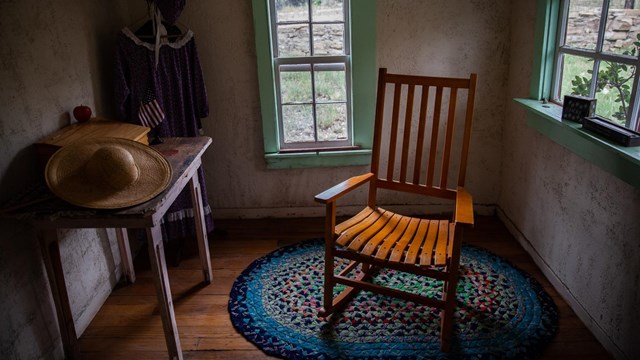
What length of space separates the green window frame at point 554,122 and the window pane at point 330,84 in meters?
1.14

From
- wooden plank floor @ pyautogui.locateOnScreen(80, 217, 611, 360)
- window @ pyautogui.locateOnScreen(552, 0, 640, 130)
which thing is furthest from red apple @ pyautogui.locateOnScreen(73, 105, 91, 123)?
window @ pyautogui.locateOnScreen(552, 0, 640, 130)

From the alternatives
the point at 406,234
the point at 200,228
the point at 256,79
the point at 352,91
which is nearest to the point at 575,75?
the point at 406,234

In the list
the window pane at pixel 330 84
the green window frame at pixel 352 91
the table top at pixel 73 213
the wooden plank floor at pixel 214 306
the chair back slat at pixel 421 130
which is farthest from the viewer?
the window pane at pixel 330 84

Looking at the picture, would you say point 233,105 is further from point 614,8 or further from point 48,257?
point 614,8

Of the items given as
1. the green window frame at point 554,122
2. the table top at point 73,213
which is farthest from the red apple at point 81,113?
the green window frame at point 554,122

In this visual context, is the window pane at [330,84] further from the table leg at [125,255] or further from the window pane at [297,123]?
the table leg at [125,255]

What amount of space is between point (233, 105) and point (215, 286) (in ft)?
4.20

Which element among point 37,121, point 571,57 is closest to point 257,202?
point 37,121

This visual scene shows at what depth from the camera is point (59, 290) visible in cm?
212

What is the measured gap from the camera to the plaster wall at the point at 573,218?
2059 millimetres

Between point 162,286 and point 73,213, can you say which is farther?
point 162,286

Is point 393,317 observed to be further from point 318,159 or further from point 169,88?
point 169,88

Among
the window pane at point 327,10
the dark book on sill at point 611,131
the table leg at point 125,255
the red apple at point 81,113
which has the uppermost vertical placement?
the window pane at point 327,10

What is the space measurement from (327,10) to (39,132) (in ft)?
6.19
